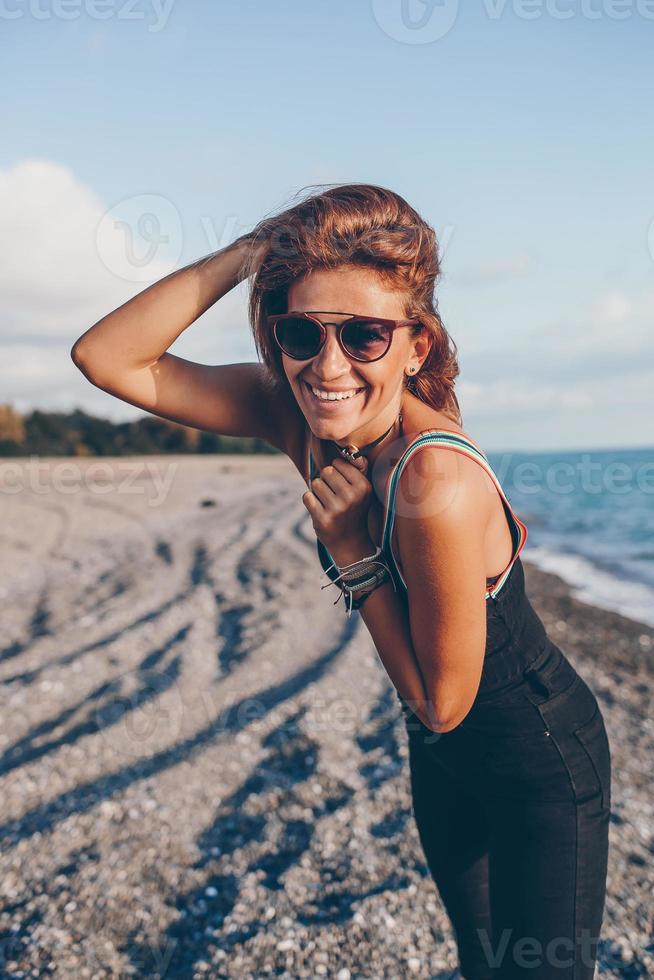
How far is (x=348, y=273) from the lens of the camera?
1.96m

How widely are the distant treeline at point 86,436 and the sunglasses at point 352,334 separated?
3998 centimetres

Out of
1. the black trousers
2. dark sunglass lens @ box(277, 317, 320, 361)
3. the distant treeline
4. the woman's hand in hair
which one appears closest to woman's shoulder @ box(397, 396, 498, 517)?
the woman's hand in hair

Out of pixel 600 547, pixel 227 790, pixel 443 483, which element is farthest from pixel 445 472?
pixel 600 547

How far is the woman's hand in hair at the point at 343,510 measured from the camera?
1.92 metres

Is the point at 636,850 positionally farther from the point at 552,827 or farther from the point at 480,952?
the point at 552,827

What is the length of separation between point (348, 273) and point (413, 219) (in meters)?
0.25

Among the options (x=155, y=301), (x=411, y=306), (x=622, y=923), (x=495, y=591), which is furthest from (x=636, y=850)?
(x=155, y=301)

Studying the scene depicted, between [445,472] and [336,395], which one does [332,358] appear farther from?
[445,472]

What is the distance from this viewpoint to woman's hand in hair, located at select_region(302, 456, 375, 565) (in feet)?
6.29

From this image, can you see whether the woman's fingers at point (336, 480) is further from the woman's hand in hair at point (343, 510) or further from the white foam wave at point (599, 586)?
the white foam wave at point (599, 586)

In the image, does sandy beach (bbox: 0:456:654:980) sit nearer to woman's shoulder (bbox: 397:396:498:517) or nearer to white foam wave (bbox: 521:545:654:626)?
white foam wave (bbox: 521:545:654:626)

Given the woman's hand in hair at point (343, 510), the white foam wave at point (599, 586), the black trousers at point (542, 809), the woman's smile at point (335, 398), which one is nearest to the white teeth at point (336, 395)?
the woman's smile at point (335, 398)

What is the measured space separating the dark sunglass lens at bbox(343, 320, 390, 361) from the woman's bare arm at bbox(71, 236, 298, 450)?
417 millimetres

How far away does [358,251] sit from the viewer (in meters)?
1.90
